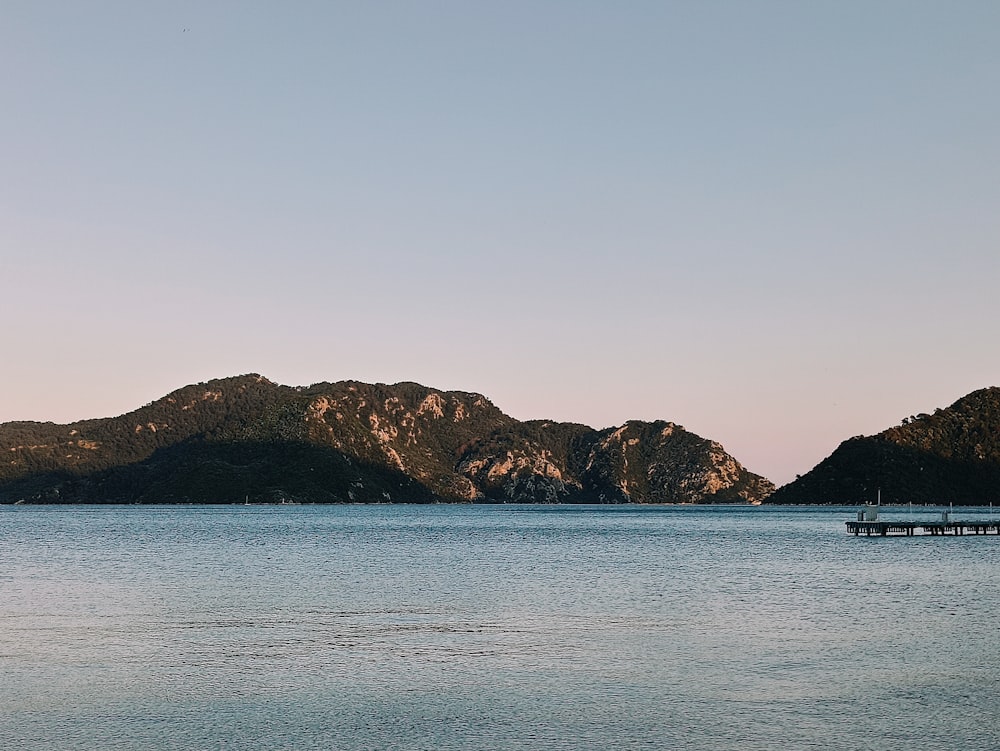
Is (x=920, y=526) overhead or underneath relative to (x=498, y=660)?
overhead

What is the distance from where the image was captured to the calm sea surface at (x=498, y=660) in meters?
24.4

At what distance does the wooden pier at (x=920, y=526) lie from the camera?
5281 inches

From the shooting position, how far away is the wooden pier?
13412 centimetres

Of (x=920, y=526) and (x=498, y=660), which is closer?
(x=498, y=660)

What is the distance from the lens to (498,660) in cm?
3447

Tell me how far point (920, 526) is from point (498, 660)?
11601cm

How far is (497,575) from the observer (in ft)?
238

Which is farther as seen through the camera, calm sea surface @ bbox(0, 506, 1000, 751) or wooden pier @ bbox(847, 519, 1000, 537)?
wooden pier @ bbox(847, 519, 1000, 537)

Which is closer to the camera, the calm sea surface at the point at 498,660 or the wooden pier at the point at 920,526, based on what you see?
the calm sea surface at the point at 498,660

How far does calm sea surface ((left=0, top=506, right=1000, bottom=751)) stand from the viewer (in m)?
24.4

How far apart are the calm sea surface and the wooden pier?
60769 millimetres

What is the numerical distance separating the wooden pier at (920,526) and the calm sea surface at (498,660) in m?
60.8

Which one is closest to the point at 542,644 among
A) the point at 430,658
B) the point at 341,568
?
the point at 430,658

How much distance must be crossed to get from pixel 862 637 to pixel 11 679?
99.9 ft
